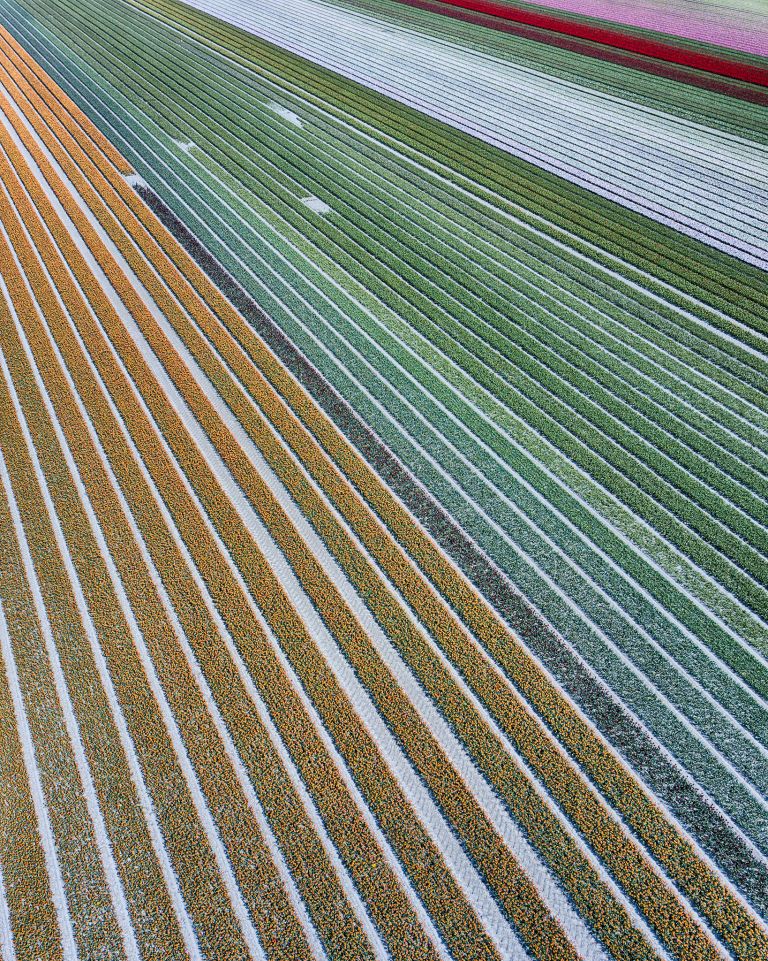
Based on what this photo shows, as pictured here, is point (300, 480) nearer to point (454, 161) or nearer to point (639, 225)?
point (639, 225)

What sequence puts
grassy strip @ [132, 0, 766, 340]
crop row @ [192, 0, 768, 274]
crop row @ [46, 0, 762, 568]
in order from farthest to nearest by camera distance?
1. crop row @ [192, 0, 768, 274]
2. grassy strip @ [132, 0, 766, 340]
3. crop row @ [46, 0, 762, 568]

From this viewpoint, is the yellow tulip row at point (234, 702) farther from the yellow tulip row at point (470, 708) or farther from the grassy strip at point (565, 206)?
the grassy strip at point (565, 206)

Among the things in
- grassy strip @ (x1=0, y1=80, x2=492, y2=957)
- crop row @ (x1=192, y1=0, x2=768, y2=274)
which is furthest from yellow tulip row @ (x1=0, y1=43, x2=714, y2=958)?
crop row @ (x1=192, y1=0, x2=768, y2=274)

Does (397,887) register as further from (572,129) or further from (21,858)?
(572,129)

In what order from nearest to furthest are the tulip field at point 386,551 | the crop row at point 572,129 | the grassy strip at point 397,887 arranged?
1. the grassy strip at point 397,887
2. the tulip field at point 386,551
3. the crop row at point 572,129

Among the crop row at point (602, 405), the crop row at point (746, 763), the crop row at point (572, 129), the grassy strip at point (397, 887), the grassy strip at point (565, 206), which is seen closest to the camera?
the grassy strip at point (397, 887)

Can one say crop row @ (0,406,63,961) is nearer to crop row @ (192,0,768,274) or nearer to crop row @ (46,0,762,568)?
crop row @ (46,0,762,568)

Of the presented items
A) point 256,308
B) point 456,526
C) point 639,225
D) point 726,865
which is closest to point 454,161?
point 639,225

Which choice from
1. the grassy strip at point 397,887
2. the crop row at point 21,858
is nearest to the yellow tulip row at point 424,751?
the grassy strip at point 397,887
